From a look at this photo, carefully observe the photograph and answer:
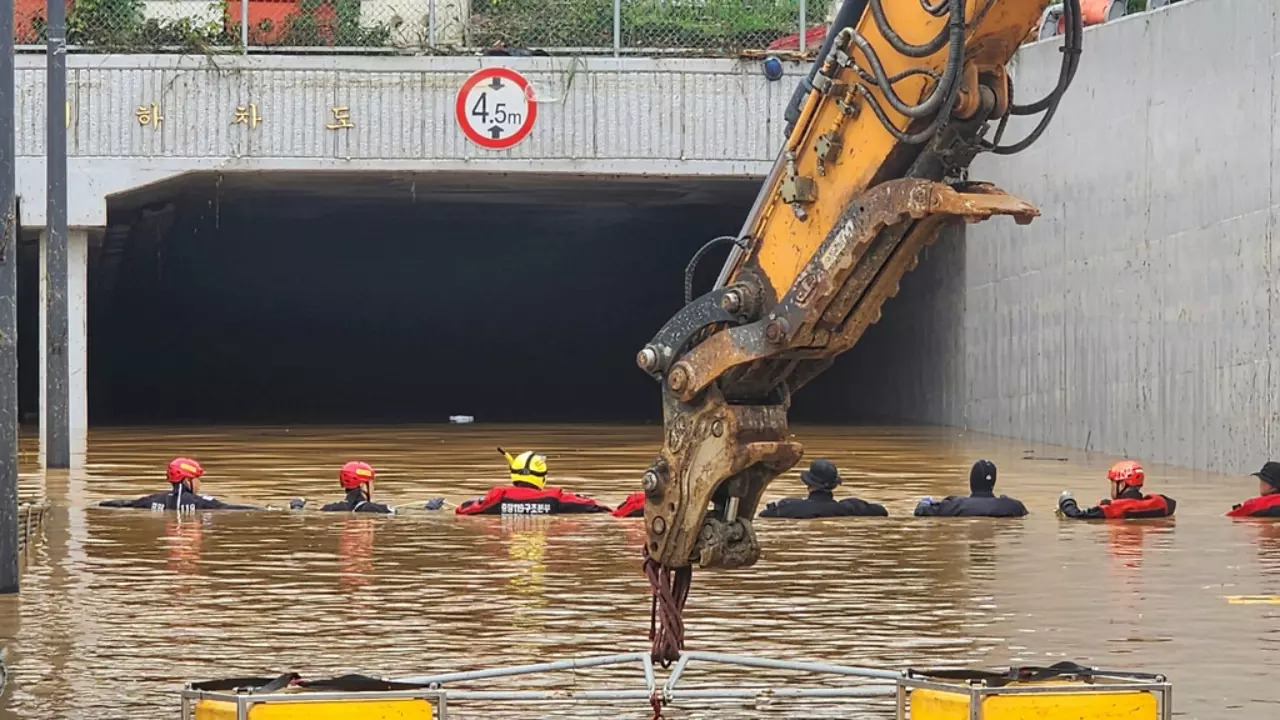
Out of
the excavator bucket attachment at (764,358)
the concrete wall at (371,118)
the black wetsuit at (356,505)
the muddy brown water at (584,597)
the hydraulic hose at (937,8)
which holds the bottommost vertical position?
the muddy brown water at (584,597)

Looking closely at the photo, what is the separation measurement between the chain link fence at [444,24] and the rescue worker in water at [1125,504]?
1461cm

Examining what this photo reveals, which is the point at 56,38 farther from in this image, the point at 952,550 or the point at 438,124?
the point at 952,550

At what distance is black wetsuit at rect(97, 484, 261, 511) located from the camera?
20422mm

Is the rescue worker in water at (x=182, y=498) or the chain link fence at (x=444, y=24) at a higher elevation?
the chain link fence at (x=444, y=24)

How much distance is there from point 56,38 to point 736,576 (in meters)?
12.5

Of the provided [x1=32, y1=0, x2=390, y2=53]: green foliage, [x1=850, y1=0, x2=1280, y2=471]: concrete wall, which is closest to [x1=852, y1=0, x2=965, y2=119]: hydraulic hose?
[x1=850, y1=0, x2=1280, y2=471]: concrete wall

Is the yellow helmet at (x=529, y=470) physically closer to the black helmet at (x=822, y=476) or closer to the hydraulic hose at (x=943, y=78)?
the black helmet at (x=822, y=476)

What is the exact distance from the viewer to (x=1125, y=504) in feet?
65.5

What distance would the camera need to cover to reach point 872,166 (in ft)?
28.1

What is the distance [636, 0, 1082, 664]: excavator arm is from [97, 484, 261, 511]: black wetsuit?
471 inches

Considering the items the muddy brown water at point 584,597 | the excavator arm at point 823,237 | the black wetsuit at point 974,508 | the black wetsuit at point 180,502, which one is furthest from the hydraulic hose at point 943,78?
the black wetsuit at point 180,502

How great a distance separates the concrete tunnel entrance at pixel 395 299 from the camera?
40312 mm

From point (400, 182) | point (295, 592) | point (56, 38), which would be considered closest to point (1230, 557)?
point (295, 592)

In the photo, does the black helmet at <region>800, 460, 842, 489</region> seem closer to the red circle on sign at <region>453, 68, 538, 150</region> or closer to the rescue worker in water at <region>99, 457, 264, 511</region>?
A: the rescue worker in water at <region>99, 457, 264, 511</region>
